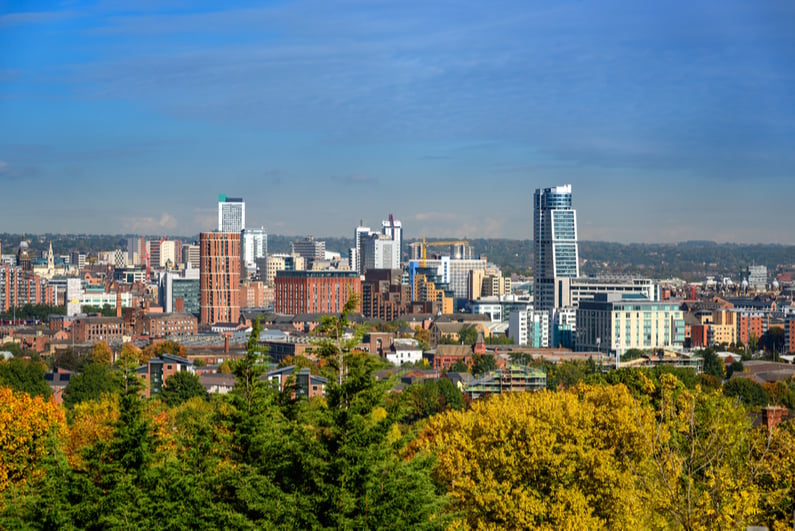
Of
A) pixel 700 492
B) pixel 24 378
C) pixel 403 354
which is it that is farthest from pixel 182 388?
pixel 700 492

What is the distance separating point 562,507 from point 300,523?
7.61 meters

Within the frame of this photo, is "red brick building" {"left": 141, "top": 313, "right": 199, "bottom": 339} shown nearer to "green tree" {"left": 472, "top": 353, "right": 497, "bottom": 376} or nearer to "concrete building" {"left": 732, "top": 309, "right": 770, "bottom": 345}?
"green tree" {"left": 472, "top": 353, "right": 497, "bottom": 376}

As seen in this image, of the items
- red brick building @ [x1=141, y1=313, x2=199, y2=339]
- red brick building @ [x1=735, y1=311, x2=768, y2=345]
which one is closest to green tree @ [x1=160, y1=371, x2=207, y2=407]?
red brick building @ [x1=141, y1=313, x2=199, y2=339]

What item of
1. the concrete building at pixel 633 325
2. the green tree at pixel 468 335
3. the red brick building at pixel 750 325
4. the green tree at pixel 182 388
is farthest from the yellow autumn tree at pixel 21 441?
the red brick building at pixel 750 325

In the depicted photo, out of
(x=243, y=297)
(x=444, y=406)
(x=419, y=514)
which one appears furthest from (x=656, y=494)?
(x=243, y=297)

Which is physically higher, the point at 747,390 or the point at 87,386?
the point at 87,386

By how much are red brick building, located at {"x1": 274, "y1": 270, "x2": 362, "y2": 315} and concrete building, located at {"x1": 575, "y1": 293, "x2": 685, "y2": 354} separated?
39.4m

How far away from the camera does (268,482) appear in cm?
1912

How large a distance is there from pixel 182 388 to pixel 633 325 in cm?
5779

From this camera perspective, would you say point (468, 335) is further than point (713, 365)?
Yes

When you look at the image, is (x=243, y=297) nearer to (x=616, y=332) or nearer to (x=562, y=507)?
(x=616, y=332)

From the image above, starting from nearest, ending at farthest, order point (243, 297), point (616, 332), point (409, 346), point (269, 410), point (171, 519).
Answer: point (171, 519)
point (269, 410)
point (409, 346)
point (616, 332)
point (243, 297)

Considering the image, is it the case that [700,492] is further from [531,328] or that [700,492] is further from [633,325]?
[531,328]

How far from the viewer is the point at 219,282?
138m
